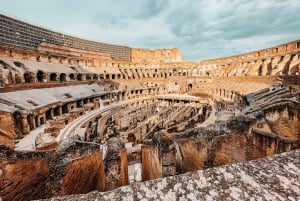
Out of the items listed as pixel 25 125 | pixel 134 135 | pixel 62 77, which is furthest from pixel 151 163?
pixel 62 77

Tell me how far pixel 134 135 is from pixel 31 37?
106 ft

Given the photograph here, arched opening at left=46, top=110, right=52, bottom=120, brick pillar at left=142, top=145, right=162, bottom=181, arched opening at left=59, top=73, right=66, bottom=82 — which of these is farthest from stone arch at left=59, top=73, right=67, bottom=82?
brick pillar at left=142, top=145, right=162, bottom=181

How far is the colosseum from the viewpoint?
5.15 ft

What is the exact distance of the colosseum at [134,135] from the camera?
5.15 ft

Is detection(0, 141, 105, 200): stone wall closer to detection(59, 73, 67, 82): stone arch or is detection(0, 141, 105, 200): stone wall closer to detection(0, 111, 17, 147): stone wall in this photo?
detection(0, 111, 17, 147): stone wall

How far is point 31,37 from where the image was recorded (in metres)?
33.4

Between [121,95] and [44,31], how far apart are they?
855 inches

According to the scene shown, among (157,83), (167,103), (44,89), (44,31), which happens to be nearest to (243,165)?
(44,89)

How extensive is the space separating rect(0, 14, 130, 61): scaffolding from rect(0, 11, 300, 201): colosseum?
190mm

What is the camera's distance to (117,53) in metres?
55.8

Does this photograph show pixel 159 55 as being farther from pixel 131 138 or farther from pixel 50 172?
pixel 50 172

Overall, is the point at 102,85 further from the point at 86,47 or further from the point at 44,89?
the point at 86,47

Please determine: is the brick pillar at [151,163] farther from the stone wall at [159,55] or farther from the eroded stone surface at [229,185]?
the stone wall at [159,55]

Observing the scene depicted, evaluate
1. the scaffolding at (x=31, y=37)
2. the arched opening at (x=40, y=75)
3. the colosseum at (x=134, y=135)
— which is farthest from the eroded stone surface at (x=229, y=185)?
the scaffolding at (x=31, y=37)
